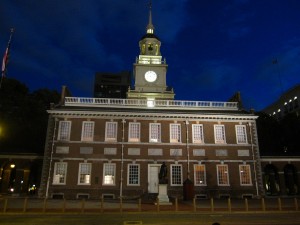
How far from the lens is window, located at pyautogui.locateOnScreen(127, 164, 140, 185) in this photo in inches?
1185

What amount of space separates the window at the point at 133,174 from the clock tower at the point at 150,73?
15643 mm

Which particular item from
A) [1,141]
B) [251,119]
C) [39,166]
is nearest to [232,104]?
[251,119]

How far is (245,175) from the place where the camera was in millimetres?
31562

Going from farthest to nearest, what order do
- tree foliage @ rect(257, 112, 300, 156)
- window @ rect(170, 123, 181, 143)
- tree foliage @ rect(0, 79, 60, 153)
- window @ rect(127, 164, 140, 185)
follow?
tree foliage @ rect(257, 112, 300, 156) < tree foliage @ rect(0, 79, 60, 153) < window @ rect(170, 123, 181, 143) < window @ rect(127, 164, 140, 185)

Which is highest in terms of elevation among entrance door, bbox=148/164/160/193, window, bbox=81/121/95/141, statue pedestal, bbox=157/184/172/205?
window, bbox=81/121/95/141

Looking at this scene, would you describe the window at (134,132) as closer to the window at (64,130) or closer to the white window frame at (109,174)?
the white window frame at (109,174)

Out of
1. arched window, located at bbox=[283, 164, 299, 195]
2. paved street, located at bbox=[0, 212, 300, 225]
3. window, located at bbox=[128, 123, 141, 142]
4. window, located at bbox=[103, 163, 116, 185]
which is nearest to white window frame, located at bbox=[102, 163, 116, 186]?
window, located at bbox=[103, 163, 116, 185]

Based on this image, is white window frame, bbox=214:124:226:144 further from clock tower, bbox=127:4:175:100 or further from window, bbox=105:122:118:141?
clock tower, bbox=127:4:175:100

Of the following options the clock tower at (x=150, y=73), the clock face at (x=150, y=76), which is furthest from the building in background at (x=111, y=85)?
the clock face at (x=150, y=76)

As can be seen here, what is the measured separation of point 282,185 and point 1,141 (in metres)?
41.5

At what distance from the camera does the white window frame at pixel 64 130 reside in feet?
102

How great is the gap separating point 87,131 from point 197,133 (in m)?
12.8

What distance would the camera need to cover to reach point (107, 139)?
103 ft

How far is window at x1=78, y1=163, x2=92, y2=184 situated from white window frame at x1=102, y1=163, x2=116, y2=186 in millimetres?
1622
